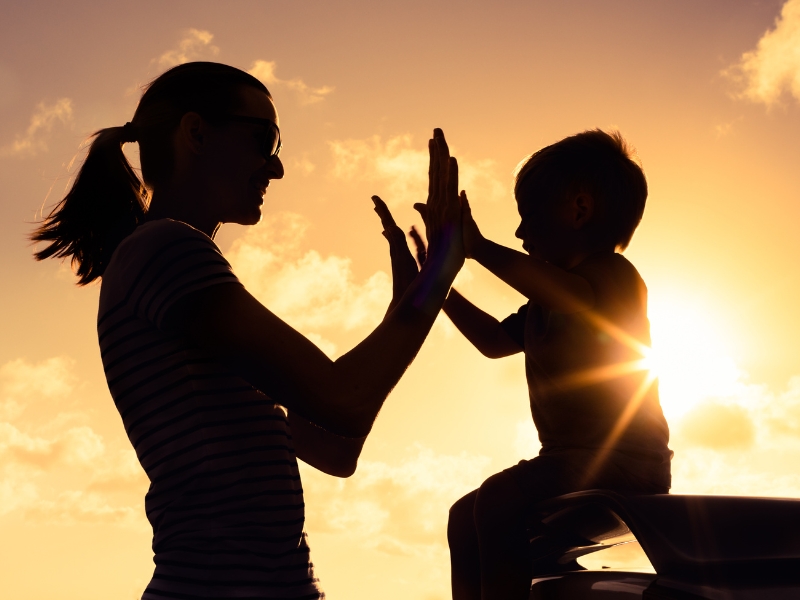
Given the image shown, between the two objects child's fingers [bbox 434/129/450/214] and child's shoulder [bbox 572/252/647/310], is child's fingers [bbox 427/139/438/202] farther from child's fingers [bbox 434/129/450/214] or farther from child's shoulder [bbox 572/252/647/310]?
child's shoulder [bbox 572/252/647/310]

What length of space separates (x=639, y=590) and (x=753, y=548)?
0.35 metres

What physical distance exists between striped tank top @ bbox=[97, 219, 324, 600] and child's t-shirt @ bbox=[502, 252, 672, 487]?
1.57m

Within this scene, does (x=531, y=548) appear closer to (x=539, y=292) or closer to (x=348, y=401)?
(x=539, y=292)

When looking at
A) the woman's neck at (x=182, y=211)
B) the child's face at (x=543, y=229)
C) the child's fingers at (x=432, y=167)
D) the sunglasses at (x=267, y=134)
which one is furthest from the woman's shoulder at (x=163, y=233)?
the child's face at (x=543, y=229)

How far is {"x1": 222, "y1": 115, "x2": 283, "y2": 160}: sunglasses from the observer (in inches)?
95.7

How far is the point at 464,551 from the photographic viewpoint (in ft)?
10.9

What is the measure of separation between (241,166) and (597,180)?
202cm

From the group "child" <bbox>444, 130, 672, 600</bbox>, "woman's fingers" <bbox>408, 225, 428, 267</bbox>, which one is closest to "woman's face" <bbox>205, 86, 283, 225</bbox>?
"child" <bbox>444, 130, 672, 600</bbox>

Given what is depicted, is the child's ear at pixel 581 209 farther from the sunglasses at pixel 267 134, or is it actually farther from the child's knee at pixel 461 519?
the sunglasses at pixel 267 134

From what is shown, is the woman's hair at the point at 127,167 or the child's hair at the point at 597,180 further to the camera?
the child's hair at the point at 597,180

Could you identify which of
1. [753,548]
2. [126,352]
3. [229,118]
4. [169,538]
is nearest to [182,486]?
[169,538]

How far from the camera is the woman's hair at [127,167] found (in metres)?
2.45

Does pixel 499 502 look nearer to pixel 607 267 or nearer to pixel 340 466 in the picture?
pixel 340 466

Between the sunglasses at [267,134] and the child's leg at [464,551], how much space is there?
1.75 meters
